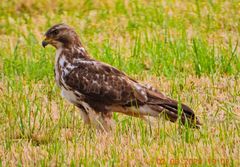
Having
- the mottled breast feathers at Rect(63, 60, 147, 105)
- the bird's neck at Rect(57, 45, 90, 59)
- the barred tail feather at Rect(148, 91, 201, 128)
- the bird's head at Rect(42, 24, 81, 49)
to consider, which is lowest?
the barred tail feather at Rect(148, 91, 201, 128)

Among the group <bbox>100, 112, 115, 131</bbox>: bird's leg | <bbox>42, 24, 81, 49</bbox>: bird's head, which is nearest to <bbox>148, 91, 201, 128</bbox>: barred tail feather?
<bbox>100, 112, 115, 131</bbox>: bird's leg

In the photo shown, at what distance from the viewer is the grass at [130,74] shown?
24.9 feet

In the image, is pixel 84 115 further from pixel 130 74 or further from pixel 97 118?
pixel 130 74

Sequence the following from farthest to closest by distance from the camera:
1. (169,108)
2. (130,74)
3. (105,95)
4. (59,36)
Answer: (130,74) < (59,36) < (105,95) < (169,108)

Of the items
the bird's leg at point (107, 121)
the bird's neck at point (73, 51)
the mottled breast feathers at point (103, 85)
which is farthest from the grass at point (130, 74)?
the bird's neck at point (73, 51)

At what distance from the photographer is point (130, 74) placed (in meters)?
11.0

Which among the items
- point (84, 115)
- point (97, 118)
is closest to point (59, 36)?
point (84, 115)

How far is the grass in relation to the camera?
7.59 meters

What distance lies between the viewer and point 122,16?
14.4m

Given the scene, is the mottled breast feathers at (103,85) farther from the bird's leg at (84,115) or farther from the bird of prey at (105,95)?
the bird's leg at (84,115)

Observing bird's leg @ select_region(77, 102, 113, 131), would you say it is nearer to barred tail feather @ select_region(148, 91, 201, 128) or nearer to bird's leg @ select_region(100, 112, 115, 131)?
bird's leg @ select_region(100, 112, 115, 131)

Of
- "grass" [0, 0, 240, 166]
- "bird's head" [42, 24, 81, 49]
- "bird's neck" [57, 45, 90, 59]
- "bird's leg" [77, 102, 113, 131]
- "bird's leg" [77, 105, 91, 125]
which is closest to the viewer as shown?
"grass" [0, 0, 240, 166]

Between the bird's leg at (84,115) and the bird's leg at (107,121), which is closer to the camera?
the bird's leg at (107,121)

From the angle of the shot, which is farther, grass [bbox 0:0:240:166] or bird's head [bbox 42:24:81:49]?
bird's head [bbox 42:24:81:49]
